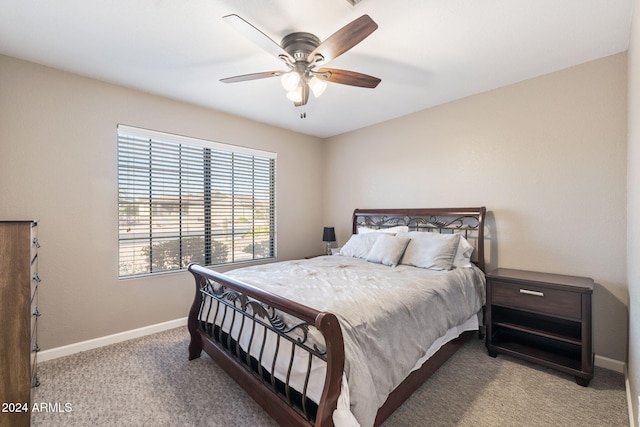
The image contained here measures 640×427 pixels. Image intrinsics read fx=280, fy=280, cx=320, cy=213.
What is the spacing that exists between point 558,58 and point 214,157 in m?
3.59

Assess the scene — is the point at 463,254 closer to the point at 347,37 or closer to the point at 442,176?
the point at 442,176

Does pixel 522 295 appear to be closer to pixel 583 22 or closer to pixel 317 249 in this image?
pixel 583 22

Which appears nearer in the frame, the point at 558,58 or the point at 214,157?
the point at 558,58

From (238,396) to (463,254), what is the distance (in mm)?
2366

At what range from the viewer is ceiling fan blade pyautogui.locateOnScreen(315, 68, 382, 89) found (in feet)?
6.48

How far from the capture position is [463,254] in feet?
9.29

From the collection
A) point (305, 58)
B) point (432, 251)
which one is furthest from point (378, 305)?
point (305, 58)

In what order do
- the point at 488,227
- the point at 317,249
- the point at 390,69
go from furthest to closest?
the point at 317,249 → the point at 488,227 → the point at 390,69

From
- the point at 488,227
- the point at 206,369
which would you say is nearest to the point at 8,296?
the point at 206,369

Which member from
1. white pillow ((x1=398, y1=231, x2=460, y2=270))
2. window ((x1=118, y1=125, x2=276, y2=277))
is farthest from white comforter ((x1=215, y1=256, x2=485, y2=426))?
window ((x1=118, y1=125, x2=276, y2=277))

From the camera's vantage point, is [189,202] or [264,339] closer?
[264,339]

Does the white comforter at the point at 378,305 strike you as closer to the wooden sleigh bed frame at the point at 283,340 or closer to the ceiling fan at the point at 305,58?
the wooden sleigh bed frame at the point at 283,340

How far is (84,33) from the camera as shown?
6.57ft

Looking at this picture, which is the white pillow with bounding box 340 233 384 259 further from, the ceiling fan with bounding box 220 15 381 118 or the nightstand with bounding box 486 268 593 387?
the ceiling fan with bounding box 220 15 381 118
